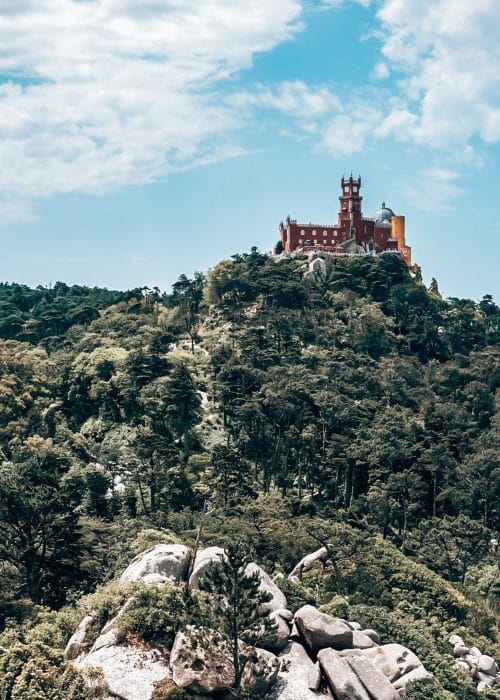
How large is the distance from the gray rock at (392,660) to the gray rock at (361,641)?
355mm

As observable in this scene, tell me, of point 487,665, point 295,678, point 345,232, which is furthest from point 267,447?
point 345,232

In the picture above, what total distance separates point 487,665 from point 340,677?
47.8 feet

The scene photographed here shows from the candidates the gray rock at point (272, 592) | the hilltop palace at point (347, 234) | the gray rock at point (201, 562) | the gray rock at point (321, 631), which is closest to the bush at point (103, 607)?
the gray rock at point (201, 562)

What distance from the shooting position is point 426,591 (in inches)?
2012

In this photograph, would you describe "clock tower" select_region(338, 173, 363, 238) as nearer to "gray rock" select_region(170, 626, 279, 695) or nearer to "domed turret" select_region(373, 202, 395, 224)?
"domed turret" select_region(373, 202, 395, 224)

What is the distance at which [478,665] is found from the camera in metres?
41.9

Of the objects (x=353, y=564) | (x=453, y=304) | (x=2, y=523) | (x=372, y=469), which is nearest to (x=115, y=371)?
(x=372, y=469)

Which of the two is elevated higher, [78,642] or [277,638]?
[277,638]

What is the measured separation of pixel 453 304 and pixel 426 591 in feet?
248

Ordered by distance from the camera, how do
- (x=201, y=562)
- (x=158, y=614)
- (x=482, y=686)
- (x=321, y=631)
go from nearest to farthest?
1. (x=158, y=614)
2. (x=321, y=631)
3. (x=201, y=562)
4. (x=482, y=686)

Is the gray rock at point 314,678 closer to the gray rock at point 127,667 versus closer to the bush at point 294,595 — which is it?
the gray rock at point 127,667

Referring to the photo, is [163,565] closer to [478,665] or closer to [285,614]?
[285,614]

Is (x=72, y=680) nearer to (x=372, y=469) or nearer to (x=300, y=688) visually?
(x=300, y=688)

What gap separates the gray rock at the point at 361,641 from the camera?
34.9 meters
